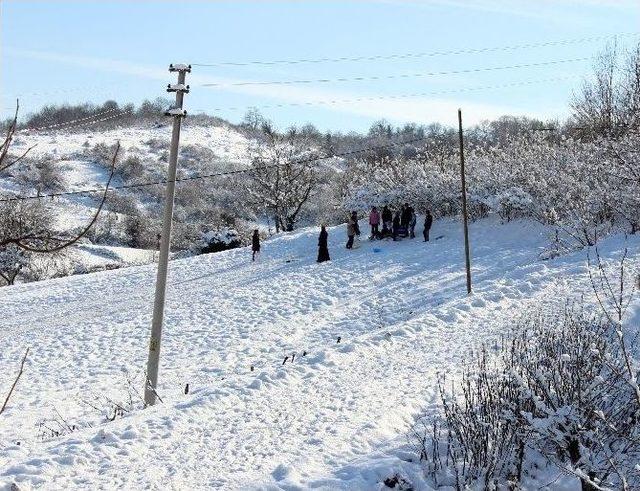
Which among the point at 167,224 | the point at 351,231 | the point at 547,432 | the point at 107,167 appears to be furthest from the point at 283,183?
the point at 107,167

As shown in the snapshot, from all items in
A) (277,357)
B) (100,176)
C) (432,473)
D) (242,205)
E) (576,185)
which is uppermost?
(100,176)

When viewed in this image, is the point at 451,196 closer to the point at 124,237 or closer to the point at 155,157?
the point at 124,237

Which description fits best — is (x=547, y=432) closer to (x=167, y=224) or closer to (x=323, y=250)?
(x=167, y=224)

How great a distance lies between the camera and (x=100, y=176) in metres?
77.0

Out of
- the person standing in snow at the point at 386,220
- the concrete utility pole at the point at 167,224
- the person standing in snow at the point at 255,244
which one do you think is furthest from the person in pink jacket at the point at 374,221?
the concrete utility pole at the point at 167,224

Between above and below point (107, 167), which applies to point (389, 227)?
below

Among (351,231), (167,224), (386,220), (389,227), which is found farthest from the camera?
(389,227)

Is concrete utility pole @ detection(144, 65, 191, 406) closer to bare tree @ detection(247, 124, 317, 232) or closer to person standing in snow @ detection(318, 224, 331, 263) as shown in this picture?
person standing in snow @ detection(318, 224, 331, 263)

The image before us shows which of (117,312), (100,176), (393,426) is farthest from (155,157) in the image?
(393,426)

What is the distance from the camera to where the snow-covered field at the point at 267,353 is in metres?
8.55

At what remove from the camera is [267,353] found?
16328 mm

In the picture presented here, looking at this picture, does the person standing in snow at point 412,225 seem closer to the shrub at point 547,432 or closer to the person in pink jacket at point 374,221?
the person in pink jacket at point 374,221

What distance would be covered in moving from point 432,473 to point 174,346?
11072 millimetres

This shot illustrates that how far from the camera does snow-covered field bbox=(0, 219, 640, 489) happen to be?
855cm
